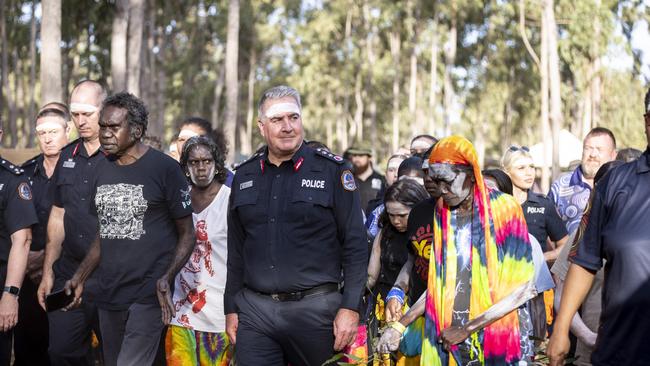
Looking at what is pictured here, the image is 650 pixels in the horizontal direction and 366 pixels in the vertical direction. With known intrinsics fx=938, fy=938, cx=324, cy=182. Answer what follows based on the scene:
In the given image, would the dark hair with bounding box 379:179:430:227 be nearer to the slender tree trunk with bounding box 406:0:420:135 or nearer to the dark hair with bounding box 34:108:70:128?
the dark hair with bounding box 34:108:70:128

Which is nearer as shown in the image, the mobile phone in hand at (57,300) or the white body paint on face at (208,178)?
the mobile phone in hand at (57,300)

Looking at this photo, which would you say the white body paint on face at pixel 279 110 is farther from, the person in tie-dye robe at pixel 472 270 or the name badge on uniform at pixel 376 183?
the name badge on uniform at pixel 376 183

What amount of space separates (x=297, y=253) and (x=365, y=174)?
7.74m

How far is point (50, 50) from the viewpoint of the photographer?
544 inches

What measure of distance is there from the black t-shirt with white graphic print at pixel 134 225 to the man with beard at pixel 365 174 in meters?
6.52

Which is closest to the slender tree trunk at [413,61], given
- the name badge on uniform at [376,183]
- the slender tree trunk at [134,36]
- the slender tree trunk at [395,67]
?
the slender tree trunk at [395,67]

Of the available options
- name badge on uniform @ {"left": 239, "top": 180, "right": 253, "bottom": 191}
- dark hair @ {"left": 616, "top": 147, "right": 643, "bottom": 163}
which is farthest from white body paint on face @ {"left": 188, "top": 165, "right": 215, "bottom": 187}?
dark hair @ {"left": 616, "top": 147, "right": 643, "bottom": 163}

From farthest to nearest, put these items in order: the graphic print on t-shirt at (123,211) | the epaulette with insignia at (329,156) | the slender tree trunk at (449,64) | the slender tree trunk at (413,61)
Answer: the slender tree trunk at (413,61)
the slender tree trunk at (449,64)
the graphic print on t-shirt at (123,211)
the epaulette with insignia at (329,156)

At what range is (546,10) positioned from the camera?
27.2 m

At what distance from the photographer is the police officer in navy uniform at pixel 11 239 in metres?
6.23

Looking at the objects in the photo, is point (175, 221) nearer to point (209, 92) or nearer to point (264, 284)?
point (264, 284)

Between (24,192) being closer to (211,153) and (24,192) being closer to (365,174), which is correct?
(211,153)

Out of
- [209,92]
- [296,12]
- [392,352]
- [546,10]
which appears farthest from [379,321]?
[209,92]

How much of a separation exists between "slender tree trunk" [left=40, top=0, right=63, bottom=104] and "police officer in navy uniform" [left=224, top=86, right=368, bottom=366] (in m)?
9.30
